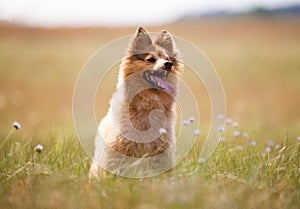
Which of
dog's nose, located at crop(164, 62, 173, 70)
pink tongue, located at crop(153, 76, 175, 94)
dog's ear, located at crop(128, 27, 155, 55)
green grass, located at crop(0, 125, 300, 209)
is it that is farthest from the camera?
dog's ear, located at crop(128, 27, 155, 55)

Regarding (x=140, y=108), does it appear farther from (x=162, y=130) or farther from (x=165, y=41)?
(x=165, y=41)

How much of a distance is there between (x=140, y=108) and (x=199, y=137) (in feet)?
5.13

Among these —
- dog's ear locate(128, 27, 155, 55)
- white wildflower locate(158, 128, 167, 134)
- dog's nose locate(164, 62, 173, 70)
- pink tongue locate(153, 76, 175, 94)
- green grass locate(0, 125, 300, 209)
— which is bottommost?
green grass locate(0, 125, 300, 209)

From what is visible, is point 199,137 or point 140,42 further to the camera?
point 199,137

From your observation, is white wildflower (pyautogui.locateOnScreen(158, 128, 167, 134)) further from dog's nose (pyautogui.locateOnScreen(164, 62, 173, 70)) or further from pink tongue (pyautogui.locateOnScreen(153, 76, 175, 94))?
dog's nose (pyautogui.locateOnScreen(164, 62, 173, 70))

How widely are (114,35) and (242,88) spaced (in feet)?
26.7

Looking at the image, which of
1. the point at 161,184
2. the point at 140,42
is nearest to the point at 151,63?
the point at 140,42

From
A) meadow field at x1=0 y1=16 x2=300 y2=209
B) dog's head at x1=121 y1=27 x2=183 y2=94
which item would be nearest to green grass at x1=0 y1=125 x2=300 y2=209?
meadow field at x1=0 y1=16 x2=300 y2=209

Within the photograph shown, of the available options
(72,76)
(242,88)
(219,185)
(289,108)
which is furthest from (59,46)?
(219,185)

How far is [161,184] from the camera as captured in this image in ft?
14.5

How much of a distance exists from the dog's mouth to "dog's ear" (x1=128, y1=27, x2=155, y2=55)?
1.01 ft

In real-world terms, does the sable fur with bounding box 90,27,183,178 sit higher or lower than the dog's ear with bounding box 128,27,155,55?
lower

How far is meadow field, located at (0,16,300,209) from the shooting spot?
163 inches

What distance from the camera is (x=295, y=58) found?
725 inches
